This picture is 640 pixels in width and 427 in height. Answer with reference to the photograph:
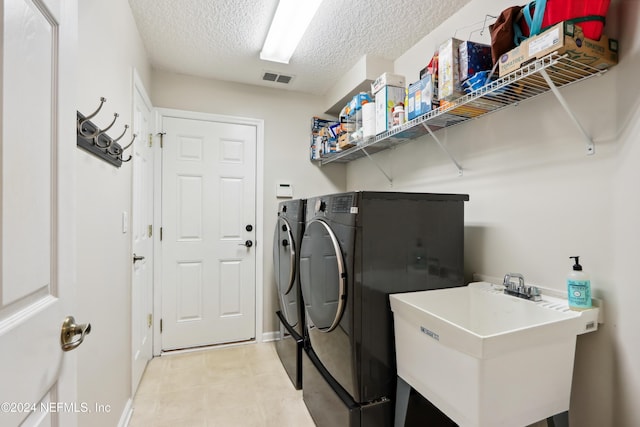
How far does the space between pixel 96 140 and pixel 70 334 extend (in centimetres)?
83

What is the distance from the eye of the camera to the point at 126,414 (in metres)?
1.79

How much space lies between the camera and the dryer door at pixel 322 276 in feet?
4.63

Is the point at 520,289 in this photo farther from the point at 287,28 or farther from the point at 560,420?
the point at 287,28

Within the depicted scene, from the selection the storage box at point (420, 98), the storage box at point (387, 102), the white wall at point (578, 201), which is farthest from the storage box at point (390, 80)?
the white wall at point (578, 201)

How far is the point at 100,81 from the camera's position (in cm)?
135

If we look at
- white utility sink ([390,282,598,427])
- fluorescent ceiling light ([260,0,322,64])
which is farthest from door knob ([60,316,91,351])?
fluorescent ceiling light ([260,0,322,64])

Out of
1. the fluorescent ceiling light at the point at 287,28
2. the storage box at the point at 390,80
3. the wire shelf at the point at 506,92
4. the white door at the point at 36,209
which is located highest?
the fluorescent ceiling light at the point at 287,28

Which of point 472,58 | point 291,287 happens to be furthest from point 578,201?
point 291,287

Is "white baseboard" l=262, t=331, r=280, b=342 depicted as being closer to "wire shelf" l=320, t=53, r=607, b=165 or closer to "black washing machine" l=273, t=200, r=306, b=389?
"black washing machine" l=273, t=200, r=306, b=389

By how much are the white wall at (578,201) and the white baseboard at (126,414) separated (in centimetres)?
213

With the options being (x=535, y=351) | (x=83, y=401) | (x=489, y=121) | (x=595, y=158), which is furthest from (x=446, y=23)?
(x=83, y=401)

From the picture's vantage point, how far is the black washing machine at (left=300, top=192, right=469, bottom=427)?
1.34 meters

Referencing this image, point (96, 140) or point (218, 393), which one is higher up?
point (96, 140)

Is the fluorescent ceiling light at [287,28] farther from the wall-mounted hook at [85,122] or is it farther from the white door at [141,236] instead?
the wall-mounted hook at [85,122]
